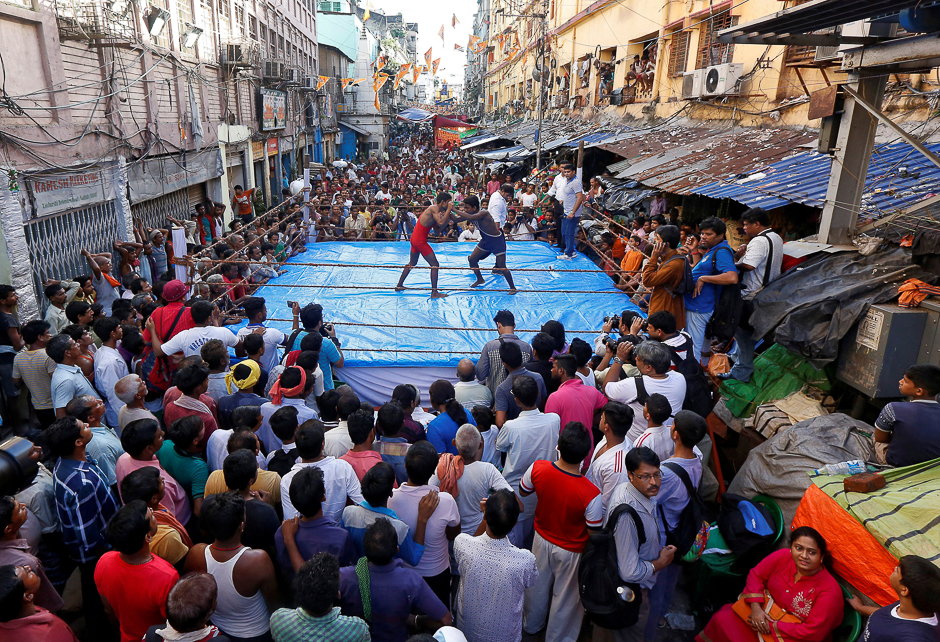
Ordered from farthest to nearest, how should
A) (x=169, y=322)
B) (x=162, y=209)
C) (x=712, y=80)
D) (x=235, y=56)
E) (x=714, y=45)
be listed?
(x=235, y=56), (x=714, y=45), (x=162, y=209), (x=712, y=80), (x=169, y=322)

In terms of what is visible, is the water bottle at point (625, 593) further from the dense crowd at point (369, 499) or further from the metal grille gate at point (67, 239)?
the metal grille gate at point (67, 239)

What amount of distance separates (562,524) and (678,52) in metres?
13.7

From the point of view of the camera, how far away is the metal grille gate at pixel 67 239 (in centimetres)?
681

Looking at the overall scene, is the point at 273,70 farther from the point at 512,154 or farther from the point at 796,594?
the point at 796,594

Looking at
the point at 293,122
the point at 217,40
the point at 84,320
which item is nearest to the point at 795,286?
the point at 84,320

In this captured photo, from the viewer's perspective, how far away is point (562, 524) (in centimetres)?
320

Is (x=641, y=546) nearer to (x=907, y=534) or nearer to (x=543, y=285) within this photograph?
(x=907, y=534)

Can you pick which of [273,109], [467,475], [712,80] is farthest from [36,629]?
[273,109]

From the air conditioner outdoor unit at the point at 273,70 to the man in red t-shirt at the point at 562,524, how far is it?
1718 cm

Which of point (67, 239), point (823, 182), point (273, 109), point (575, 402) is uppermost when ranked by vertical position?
point (273, 109)

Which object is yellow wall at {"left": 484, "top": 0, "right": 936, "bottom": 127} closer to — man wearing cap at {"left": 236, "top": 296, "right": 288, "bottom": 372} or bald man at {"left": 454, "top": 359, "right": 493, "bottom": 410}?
bald man at {"left": 454, "top": 359, "right": 493, "bottom": 410}

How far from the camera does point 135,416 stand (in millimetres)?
3779

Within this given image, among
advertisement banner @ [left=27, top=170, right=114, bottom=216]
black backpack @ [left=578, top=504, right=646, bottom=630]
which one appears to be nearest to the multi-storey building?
advertisement banner @ [left=27, top=170, right=114, bottom=216]

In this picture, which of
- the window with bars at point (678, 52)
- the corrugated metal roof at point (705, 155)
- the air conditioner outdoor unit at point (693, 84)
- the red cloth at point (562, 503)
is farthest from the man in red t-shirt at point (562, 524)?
the window with bars at point (678, 52)
